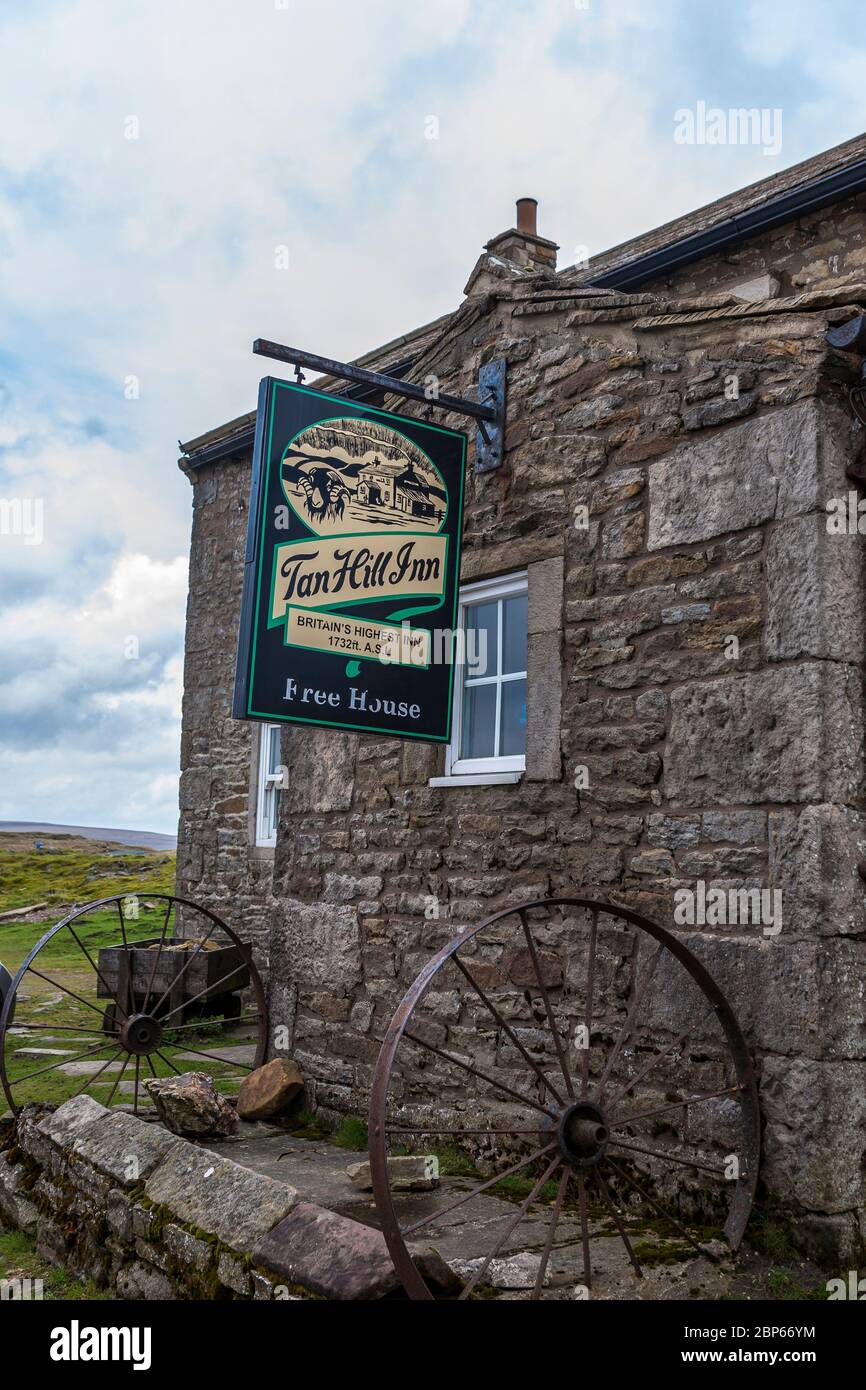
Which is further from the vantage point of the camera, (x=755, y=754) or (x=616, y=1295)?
(x=755, y=754)

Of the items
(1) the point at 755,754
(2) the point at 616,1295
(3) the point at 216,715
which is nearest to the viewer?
(2) the point at 616,1295

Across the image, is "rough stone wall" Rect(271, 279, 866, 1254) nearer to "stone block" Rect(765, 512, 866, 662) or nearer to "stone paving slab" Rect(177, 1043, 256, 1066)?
"stone block" Rect(765, 512, 866, 662)

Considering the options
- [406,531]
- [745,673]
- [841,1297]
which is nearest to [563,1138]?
[841,1297]

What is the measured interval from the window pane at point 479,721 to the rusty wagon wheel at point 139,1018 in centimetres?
180

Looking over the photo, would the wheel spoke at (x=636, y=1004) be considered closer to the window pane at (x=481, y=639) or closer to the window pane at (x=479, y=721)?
the window pane at (x=479, y=721)

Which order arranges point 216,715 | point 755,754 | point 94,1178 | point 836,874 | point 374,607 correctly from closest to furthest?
point 836,874
point 755,754
point 94,1178
point 374,607
point 216,715

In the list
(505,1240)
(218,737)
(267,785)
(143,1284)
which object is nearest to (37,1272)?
(143,1284)

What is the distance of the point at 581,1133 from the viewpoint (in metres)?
3.78

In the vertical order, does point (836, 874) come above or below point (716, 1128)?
above

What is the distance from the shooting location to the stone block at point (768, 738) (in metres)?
4.11

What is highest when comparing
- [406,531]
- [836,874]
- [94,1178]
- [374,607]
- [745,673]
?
[406,531]

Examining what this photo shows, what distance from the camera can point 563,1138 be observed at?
12.3 ft

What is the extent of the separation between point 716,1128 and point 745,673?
1.70 meters

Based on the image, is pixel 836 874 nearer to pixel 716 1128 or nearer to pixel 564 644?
pixel 716 1128
